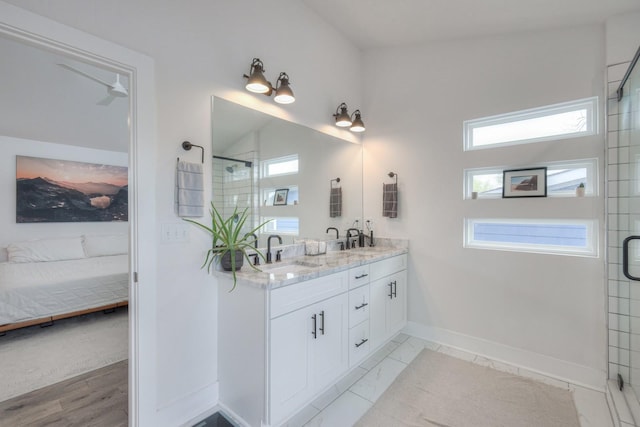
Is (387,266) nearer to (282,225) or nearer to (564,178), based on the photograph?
(282,225)

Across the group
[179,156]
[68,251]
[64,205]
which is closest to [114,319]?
[68,251]

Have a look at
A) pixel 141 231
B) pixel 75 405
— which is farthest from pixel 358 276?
pixel 75 405

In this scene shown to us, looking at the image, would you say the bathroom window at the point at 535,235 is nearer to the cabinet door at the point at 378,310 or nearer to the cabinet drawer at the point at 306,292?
the cabinet door at the point at 378,310

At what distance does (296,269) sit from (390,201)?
58.9 inches

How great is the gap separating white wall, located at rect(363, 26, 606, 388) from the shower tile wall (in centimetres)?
7

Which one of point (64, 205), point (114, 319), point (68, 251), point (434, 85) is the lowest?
point (114, 319)

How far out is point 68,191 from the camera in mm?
4402

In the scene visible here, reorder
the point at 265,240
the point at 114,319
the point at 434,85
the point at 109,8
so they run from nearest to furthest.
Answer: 1. the point at 109,8
2. the point at 265,240
3. the point at 434,85
4. the point at 114,319

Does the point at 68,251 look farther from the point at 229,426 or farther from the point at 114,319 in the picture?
the point at 229,426

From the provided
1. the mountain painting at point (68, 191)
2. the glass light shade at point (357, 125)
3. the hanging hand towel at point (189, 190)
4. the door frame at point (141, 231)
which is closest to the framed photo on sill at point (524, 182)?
the glass light shade at point (357, 125)

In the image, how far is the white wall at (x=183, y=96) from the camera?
1574 millimetres

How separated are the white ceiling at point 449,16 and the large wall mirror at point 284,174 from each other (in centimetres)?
119

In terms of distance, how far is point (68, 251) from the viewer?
166 inches

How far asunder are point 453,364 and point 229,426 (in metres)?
1.94
